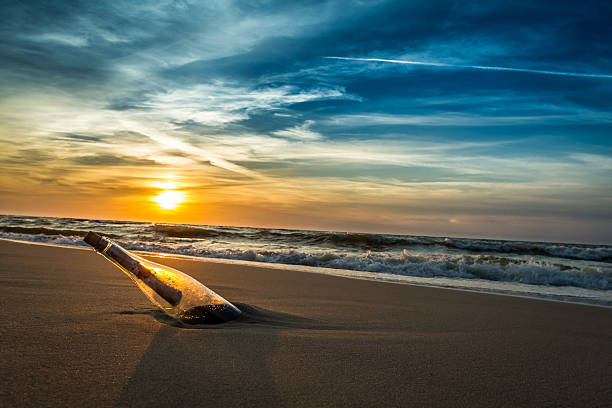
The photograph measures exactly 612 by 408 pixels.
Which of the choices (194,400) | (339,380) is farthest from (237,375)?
(339,380)

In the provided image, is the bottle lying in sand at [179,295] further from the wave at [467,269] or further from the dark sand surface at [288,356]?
the wave at [467,269]

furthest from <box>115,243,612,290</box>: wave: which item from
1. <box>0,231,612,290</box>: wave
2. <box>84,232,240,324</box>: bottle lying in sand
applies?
<box>84,232,240,324</box>: bottle lying in sand

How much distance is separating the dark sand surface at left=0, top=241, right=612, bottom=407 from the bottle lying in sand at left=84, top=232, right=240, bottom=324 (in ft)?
0.38

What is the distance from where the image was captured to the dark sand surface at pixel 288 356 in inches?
55.7

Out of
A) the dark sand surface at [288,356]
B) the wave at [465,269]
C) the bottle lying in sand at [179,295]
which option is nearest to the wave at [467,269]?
the wave at [465,269]

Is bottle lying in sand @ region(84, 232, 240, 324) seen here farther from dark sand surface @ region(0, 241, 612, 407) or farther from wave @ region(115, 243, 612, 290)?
wave @ region(115, 243, 612, 290)

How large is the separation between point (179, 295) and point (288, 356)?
3.14 feet

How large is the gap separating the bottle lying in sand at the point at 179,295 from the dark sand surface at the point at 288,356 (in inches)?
4.6

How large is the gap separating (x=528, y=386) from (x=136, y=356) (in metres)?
1.69

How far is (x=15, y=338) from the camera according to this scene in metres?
1.86

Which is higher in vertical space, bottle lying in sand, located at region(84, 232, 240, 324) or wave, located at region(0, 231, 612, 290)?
bottle lying in sand, located at region(84, 232, 240, 324)

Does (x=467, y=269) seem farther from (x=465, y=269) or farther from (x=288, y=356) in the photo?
(x=288, y=356)

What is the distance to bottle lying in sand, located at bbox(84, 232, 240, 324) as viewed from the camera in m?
2.37

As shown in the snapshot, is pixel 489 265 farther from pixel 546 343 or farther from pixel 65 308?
pixel 65 308
